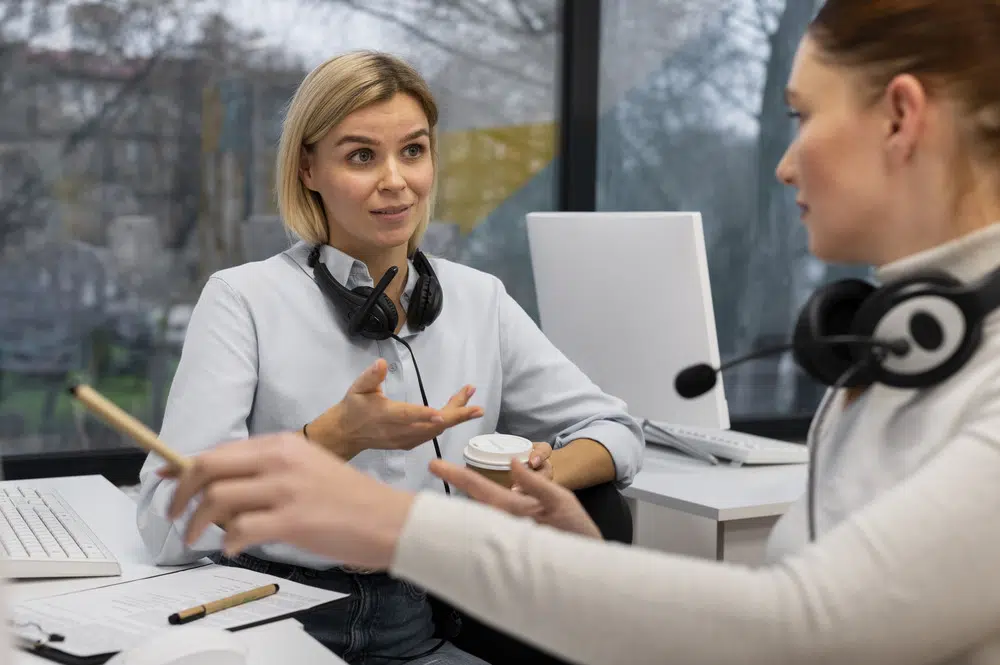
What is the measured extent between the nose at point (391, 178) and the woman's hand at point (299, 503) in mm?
997

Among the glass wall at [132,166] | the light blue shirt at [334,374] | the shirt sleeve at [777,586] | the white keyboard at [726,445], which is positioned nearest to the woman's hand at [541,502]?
the shirt sleeve at [777,586]

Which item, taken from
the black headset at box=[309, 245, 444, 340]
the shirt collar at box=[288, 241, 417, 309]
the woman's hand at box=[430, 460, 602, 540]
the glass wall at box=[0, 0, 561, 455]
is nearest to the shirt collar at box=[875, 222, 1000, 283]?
the woman's hand at box=[430, 460, 602, 540]

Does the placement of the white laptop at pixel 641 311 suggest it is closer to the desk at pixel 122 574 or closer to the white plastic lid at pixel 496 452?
the white plastic lid at pixel 496 452

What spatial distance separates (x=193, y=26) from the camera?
2.71 m

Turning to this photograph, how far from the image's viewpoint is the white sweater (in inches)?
27.3

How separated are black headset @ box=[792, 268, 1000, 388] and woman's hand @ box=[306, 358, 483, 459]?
1.94 ft

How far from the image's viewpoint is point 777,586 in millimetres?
708

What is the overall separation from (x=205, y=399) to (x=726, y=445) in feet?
3.83

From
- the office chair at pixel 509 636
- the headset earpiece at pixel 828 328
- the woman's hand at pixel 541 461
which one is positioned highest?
the headset earpiece at pixel 828 328

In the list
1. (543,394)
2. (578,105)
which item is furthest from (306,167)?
(578,105)

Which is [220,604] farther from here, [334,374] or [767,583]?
[767,583]

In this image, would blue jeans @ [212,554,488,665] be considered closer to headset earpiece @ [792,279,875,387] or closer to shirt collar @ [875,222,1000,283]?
headset earpiece @ [792,279,875,387]

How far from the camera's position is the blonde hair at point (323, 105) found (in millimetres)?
1686

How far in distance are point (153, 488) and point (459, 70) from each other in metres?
1.88
